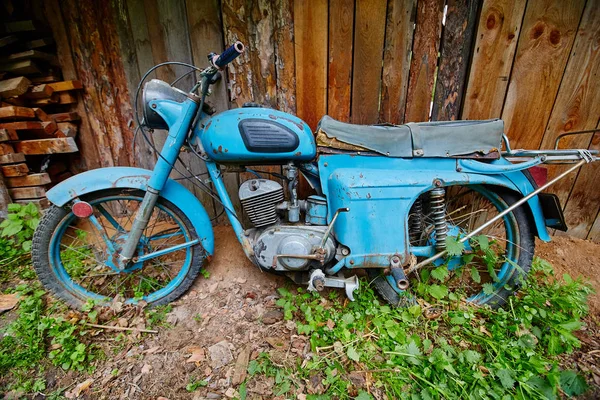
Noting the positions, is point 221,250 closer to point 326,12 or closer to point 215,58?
point 215,58

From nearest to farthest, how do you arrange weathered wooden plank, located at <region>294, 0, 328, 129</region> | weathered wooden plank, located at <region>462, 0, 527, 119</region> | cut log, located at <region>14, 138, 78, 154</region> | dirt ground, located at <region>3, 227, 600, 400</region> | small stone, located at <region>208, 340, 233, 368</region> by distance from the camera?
dirt ground, located at <region>3, 227, 600, 400</region> < small stone, located at <region>208, 340, 233, 368</region> < weathered wooden plank, located at <region>462, 0, 527, 119</region> < weathered wooden plank, located at <region>294, 0, 328, 129</region> < cut log, located at <region>14, 138, 78, 154</region>

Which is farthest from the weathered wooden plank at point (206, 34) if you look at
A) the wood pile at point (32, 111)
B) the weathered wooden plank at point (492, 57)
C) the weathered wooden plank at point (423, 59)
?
the weathered wooden plank at point (492, 57)

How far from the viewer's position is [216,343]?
148 centimetres

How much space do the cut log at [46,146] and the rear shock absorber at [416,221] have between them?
8.56ft

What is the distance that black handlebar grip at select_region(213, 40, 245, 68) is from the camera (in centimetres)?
118

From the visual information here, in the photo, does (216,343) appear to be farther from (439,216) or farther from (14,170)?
(14,170)

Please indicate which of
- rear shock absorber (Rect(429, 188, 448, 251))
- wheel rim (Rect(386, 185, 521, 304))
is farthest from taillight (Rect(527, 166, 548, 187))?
rear shock absorber (Rect(429, 188, 448, 251))

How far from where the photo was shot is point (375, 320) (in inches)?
59.8

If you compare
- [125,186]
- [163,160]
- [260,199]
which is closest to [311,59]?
[260,199]

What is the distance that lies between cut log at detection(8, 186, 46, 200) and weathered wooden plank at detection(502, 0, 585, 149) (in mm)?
3613

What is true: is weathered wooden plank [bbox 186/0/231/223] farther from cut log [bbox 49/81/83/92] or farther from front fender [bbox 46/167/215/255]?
cut log [bbox 49/81/83/92]

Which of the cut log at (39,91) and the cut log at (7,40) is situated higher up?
the cut log at (7,40)

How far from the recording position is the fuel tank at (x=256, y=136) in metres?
1.40

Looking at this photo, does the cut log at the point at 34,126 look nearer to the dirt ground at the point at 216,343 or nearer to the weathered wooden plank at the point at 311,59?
the dirt ground at the point at 216,343
